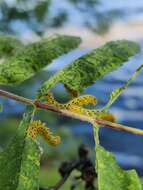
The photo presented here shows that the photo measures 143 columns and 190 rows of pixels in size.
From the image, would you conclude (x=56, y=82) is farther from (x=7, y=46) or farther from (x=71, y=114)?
(x=7, y=46)

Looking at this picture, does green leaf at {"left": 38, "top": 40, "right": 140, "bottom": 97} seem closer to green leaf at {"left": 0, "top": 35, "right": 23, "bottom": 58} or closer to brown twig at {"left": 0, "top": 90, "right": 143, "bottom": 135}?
brown twig at {"left": 0, "top": 90, "right": 143, "bottom": 135}

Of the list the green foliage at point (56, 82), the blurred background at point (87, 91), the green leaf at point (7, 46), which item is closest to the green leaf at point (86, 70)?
the green foliage at point (56, 82)

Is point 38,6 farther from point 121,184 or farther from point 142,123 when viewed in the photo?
point 121,184

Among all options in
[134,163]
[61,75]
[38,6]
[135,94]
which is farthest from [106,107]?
[135,94]

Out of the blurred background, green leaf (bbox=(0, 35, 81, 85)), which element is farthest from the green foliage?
the blurred background

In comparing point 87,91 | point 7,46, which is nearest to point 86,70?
point 7,46

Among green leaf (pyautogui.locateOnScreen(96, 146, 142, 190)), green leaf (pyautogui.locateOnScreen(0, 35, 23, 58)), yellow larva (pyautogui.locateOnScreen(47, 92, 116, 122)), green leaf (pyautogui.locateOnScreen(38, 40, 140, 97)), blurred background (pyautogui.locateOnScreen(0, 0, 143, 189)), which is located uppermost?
blurred background (pyautogui.locateOnScreen(0, 0, 143, 189))
